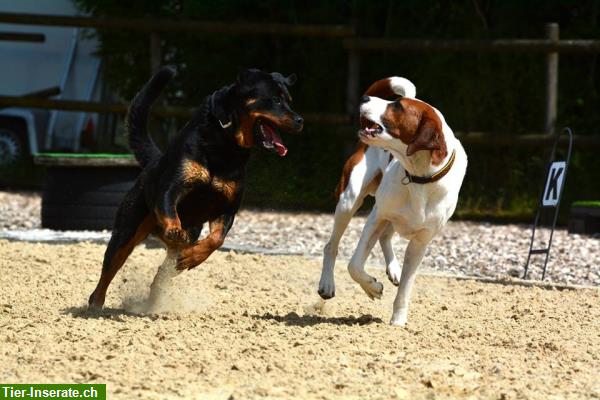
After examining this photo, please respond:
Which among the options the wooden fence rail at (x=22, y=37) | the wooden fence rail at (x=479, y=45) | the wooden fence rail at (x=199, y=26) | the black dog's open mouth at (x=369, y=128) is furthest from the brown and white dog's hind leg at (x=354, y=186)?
the wooden fence rail at (x=22, y=37)

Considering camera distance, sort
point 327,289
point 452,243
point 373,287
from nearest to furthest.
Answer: point 373,287 < point 327,289 < point 452,243

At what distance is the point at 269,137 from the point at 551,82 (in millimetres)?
6956

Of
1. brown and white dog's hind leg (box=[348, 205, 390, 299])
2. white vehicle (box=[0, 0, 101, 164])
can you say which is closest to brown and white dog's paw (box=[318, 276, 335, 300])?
brown and white dog's hind leg (box=[348, 205, 390, 299])

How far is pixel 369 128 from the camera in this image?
6.55 metres

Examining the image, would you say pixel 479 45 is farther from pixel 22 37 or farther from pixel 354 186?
pixel 22 37

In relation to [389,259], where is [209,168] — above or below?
above

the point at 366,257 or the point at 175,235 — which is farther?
the point at 366,257

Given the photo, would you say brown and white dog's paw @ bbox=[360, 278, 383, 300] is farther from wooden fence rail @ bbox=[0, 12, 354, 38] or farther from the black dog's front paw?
wooden fence rail @ bbox=[0, 12, 354, 38]

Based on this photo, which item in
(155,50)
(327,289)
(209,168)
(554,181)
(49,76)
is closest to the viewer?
(209,168)

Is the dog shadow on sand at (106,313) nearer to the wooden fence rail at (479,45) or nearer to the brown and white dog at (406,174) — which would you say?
the brown and white dog at (406,174)

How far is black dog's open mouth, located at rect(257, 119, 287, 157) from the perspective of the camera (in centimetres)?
680

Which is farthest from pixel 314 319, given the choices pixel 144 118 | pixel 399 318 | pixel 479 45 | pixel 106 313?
pixel 479 45

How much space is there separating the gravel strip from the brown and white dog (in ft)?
8.91

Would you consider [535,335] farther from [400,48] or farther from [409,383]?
[400,48]
